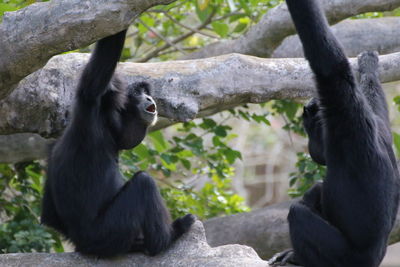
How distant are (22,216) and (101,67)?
318 centimetres

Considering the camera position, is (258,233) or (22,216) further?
(258,233)

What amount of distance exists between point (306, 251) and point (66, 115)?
2.70m

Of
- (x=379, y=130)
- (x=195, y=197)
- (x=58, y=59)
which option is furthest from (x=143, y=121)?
(x=195, y=197)

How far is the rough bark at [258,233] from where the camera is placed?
850 centimetres

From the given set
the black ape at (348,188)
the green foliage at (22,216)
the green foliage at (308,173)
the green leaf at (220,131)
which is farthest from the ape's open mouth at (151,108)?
the green foliage at (308,173)

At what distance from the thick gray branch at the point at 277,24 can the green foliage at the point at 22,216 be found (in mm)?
3044

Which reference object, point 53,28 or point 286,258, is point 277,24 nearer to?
point 286,258

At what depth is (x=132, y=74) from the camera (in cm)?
710

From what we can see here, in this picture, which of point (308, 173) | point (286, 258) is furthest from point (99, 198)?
point (308, 173)

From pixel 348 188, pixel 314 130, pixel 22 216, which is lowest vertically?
pixel 22 216

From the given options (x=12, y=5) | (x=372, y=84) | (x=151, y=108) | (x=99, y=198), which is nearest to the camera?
(x=99, y=198)

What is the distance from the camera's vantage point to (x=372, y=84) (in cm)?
665

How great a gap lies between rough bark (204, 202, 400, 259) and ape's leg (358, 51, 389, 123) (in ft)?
7.83

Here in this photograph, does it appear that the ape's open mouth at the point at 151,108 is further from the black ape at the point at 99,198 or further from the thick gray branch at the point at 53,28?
the thick gray branch at the point at 53,28
